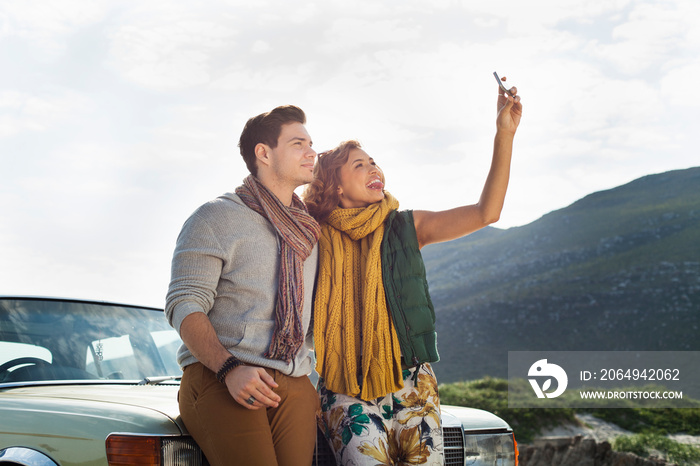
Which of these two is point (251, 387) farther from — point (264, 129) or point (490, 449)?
point (490, 449)

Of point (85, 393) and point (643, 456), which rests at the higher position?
point (85, 393)

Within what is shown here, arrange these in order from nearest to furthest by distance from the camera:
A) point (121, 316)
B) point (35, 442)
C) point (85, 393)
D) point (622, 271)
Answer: point (35, 442), point (85, 393), point (121, 316), point (622, 271)

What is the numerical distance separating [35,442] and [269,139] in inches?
64.4

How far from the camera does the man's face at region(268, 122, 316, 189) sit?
2865 mm

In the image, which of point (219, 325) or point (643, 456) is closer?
point (219, 325)

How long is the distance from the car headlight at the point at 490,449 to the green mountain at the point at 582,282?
40.0 metres

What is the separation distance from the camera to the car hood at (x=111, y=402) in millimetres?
2580

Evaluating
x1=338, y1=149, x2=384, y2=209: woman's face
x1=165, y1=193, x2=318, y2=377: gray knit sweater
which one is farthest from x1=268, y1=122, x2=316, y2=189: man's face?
x1=338, y1=149, x2=384, y2=209: woman's face

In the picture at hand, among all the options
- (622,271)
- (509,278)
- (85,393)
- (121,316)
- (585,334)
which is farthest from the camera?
(509,278)

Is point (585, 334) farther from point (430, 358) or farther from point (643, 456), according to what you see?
point (430, 358)

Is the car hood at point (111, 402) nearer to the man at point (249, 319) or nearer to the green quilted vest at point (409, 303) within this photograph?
the man at point (249, 319)

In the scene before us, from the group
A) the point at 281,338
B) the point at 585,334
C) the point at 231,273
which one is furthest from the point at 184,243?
the point at 585,334

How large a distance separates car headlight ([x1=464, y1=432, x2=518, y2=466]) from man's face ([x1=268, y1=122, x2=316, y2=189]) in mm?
1576

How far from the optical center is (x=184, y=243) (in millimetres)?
2533
